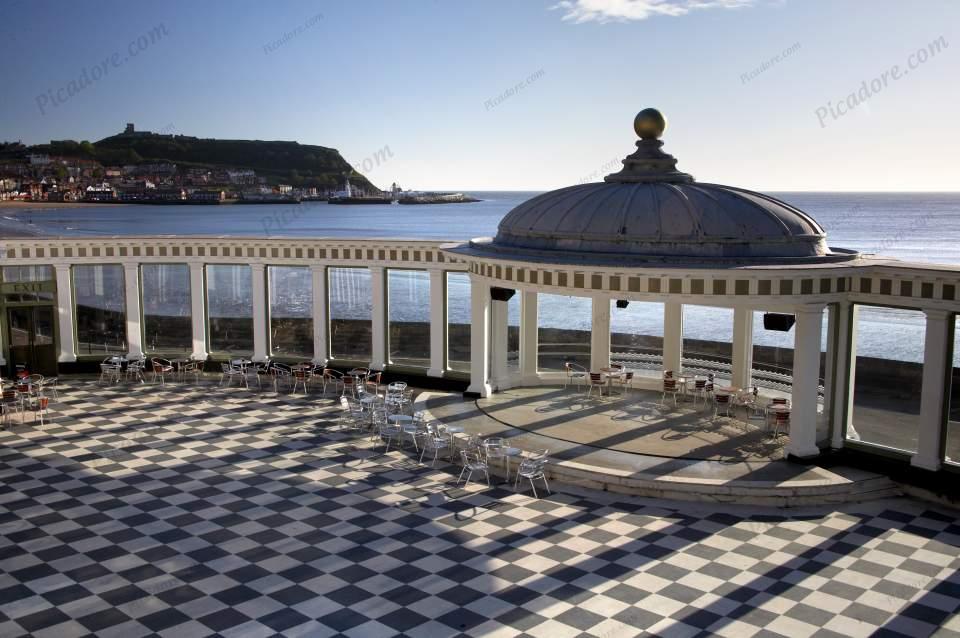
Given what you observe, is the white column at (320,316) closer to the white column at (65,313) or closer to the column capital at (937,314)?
the white column at (65,313)

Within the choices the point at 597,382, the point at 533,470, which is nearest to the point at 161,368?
the point at 597,382

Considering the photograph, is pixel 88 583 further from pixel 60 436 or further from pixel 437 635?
pixel 60 436

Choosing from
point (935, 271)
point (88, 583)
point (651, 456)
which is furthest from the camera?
point (651, 456)

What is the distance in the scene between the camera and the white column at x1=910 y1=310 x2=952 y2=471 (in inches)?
583

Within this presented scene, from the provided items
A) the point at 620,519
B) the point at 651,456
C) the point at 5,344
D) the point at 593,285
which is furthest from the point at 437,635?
the point at 5,344

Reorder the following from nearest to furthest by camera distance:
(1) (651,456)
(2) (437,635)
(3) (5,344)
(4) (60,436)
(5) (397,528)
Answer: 1. (2) (437,635)
2. (5) (397,528)
3. (1) (651,456)
4. (4) (60,436)
5. (3) (5,344)

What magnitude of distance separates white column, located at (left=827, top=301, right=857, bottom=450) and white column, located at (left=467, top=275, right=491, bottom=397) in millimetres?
7606

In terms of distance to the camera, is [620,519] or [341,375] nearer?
[620,519]

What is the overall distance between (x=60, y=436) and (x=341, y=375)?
292 inches

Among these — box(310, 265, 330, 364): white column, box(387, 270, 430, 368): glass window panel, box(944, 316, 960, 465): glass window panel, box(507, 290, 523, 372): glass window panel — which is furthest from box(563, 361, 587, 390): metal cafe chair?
box(944, 316, 960, 465): glass window panel

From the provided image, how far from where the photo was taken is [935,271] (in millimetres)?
14531

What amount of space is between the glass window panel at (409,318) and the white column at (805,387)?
10.6 m

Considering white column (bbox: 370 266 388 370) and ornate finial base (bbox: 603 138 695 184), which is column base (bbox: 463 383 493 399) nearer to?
white column (bbox: 370 266 388 370)

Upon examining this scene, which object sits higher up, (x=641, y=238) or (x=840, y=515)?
(x=641, y=238)
